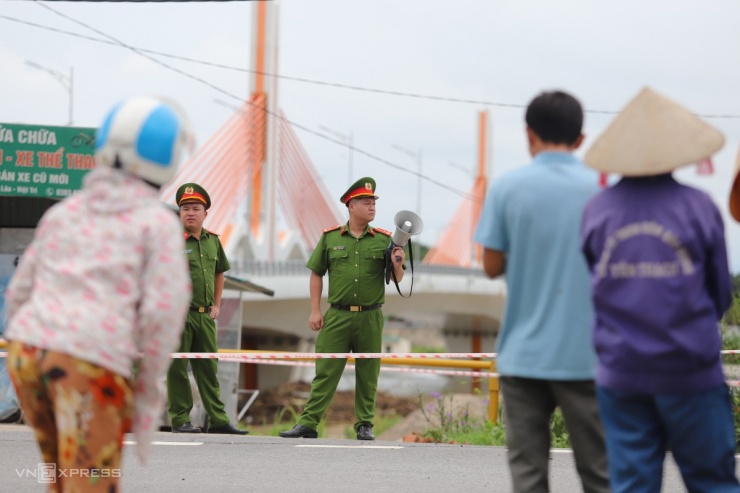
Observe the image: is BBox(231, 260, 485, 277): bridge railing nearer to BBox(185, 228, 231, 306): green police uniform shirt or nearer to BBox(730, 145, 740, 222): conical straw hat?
BBox(185, 228, 231, 306): green police uniform shirt

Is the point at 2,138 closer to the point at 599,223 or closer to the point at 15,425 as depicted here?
the point at 15,425

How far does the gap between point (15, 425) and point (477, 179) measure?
166 feet

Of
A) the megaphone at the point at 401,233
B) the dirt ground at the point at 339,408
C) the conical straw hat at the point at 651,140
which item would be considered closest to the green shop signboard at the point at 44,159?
the megaphone at the point at 401,233

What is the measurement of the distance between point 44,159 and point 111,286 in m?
11.7

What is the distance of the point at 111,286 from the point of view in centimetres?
384

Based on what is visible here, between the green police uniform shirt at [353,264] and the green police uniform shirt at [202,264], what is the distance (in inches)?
30.1

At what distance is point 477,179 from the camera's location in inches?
2414

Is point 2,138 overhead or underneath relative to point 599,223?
overhead

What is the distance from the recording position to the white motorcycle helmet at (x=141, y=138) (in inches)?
156

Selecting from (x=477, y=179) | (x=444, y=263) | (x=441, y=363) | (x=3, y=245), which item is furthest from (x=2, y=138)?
(x=477, y=179)

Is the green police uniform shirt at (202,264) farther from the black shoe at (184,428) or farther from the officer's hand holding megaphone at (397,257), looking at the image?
the officer's hand holding megaphone at (397,257)

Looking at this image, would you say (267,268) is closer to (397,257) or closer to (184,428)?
(184,428)

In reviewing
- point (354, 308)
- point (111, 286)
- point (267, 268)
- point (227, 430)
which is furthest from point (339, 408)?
point (111, 286)

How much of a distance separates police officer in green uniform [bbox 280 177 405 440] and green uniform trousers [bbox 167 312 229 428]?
74 centimetres
